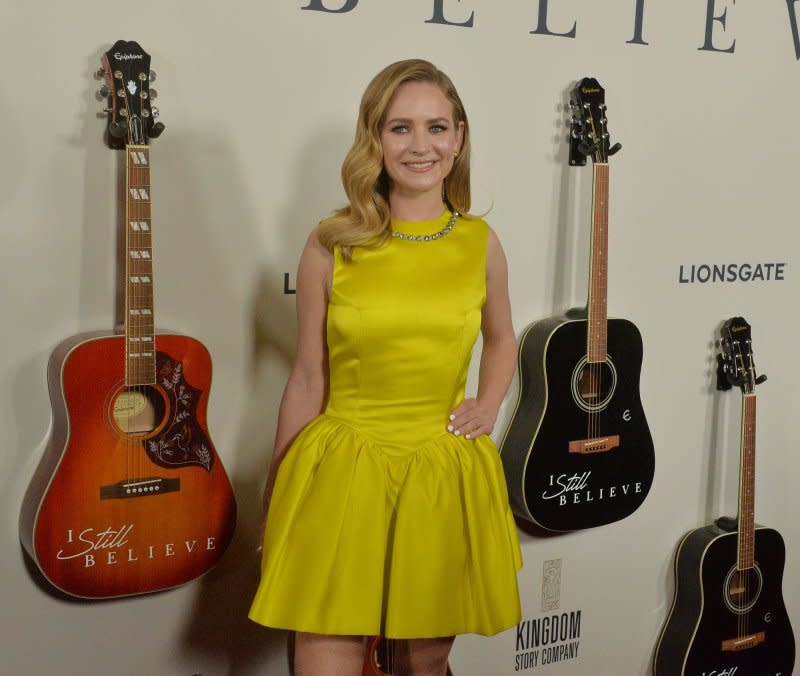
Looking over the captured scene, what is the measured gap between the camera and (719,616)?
2891mm

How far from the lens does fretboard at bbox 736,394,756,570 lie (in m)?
2.92

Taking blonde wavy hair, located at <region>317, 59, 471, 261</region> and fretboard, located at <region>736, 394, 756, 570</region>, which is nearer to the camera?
blonde wavy hair, located at <region>317, 59, 471, 261</region>

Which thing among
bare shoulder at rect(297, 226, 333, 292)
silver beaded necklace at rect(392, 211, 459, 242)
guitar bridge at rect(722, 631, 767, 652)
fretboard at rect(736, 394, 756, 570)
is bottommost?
guitar bridge at rect(722, 631, 767, 652)

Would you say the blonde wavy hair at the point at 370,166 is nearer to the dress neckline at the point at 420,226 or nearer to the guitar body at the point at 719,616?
the dress neckline at the point at 420,226

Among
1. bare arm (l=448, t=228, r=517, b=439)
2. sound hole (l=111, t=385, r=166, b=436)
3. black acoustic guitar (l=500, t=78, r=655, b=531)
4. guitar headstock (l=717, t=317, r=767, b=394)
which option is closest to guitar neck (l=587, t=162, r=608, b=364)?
black acoustic guitar (l=500, t=78, r=655, b=531)

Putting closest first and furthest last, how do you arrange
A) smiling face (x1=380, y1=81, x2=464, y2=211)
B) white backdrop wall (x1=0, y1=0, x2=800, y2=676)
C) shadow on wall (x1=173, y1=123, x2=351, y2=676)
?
smiling face (x1=380, y1=81, x2=464, y2=211), white backdrop wall (x1=0, y1=0, x2=800, y2=676), shadow on wall (x1=173, y1=123, x2=351, y2=676)

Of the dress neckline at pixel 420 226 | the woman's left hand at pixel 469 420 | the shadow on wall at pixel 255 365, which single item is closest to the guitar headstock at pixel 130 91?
the shadow on wall at pixel 255 365

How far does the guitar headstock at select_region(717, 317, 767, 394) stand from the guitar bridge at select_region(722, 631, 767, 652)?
69 cm

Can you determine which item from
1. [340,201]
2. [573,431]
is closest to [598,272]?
[573,431]

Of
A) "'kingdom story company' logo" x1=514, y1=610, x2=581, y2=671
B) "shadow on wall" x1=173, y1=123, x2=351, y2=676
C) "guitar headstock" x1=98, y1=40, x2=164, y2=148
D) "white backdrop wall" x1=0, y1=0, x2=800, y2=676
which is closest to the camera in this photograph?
Answer: "guitar headstock" x1=98, y1=40, x2=164, y2=148

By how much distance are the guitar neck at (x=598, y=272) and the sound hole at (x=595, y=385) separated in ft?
0.10

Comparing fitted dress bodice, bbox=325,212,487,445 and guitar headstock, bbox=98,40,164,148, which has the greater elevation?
guitar headstock, bbox=98,40,164,148

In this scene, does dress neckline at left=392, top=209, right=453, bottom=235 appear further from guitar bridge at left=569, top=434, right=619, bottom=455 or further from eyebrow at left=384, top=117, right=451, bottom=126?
guitar bridge at left=569, top=434, right=619, bottom=455

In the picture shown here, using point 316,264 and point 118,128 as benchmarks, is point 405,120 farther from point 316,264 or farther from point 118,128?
point 118,128
